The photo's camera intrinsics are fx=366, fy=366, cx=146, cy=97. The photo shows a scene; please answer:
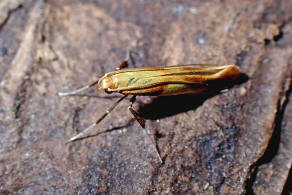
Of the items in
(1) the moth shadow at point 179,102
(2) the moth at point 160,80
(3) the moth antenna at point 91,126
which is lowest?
(3) the moth antenna at point 91,126

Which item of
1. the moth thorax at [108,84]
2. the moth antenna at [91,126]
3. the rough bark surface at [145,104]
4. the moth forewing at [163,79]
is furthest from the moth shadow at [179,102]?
the moth thorax at [108,84]

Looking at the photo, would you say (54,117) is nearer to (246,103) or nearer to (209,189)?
(209,189)

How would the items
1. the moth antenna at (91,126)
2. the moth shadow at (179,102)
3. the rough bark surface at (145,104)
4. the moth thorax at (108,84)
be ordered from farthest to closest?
the moth shadow at (179,102) < the moth antenna at (91,126) < the moth thorax at (108,84) < the rough bark surface at (145,104)

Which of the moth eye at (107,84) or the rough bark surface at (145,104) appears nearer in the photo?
the rough bark surface at (145,104)

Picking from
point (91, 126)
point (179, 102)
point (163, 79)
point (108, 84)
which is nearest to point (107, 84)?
point (108, 84)

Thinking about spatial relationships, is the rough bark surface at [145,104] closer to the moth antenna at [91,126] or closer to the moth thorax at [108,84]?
the moth antenna at [91,126]

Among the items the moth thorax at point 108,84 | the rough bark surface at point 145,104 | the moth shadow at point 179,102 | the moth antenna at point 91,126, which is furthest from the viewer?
the moth shadow at point 179,102

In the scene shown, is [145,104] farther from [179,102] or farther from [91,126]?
[91,126]
